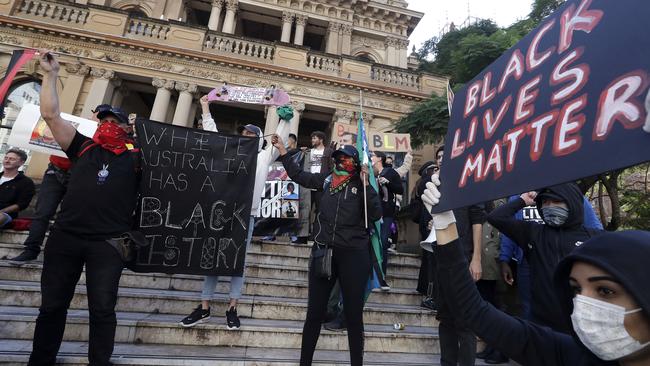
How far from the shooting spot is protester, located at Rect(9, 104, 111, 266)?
4508mm

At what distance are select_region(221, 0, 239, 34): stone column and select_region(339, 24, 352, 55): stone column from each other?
6226 mm

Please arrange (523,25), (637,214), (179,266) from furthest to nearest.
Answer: (523,25)
(637,214)
(179,266)

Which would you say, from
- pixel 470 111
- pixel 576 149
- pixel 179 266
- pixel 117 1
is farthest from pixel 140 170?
pixel 117 1

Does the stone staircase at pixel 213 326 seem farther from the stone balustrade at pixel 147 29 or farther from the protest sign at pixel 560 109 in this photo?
the stone balustrade at pixel 147 29

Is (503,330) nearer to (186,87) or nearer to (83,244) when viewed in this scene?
(83,244)

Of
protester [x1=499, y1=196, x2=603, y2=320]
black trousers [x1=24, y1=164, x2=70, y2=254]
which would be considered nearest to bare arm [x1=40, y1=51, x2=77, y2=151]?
black trousers [x1=24, y1=164, x2=70, y2=254]

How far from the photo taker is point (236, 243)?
12.1 ft

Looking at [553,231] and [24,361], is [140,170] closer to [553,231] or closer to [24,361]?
[24,361]

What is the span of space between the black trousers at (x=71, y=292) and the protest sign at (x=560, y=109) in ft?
8.31

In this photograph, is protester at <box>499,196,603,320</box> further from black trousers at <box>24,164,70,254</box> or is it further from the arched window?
the arched window

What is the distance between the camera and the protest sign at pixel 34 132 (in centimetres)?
490

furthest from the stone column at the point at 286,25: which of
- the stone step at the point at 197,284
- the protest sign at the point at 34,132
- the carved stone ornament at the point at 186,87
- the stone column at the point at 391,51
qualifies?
the stone step at the point at 197,284

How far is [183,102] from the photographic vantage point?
13.0 meters

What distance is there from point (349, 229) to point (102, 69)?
546 inches
